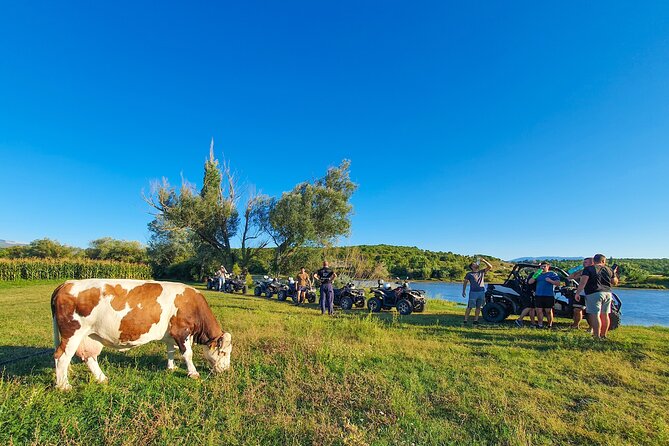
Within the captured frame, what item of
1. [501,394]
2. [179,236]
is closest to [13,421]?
[501,394]

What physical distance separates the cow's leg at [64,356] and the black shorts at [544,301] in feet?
30.6

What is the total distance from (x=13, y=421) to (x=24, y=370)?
1.90 m

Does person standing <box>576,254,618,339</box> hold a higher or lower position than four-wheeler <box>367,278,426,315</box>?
higher

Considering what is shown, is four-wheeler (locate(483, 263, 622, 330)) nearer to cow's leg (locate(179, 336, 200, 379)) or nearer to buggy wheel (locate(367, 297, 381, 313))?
buggy wheel (locate(367, 297, 381, 313))

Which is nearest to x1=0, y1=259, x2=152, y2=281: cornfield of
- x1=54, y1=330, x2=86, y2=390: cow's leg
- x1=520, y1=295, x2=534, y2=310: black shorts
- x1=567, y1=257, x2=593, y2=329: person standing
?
x1=54, y1=330, x2=86, y2=390: cow's leg

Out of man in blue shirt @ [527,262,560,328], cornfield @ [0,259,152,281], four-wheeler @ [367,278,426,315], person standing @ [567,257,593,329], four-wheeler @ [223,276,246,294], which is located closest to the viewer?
person standing @ [567,257,593,329]

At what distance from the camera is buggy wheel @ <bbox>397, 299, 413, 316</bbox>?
10914mm

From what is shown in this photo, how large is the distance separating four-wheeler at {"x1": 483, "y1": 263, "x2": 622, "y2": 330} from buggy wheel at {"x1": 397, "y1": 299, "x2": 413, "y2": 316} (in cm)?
248

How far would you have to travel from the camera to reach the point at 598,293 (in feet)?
21.4

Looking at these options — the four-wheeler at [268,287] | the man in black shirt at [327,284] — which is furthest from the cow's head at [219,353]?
the four-wheeler at [268,287]

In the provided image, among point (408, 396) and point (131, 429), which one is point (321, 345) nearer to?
point (408, 396)

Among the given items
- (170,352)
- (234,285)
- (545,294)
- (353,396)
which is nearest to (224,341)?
(170,352)

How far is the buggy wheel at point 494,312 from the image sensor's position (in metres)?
8.98

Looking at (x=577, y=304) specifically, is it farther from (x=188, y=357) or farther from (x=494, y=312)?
(x=188, y=357)
